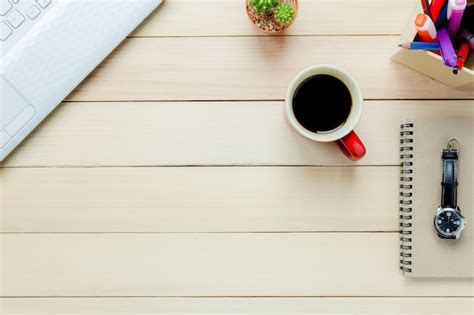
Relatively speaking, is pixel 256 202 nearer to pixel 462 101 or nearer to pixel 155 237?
pixel 155 237

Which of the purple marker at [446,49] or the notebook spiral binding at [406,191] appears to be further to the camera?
the notebook spiral binding at [406,191]

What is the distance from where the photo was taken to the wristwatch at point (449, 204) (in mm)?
665

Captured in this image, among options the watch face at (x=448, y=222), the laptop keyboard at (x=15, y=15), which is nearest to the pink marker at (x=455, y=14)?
the watch face at (x=448, y=222)

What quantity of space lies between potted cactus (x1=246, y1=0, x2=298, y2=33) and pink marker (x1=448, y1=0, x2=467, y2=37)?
0.18m

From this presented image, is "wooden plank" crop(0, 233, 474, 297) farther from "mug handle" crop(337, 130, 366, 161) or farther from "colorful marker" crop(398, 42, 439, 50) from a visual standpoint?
"colorful marker" crop(398, 42, 439, 50)

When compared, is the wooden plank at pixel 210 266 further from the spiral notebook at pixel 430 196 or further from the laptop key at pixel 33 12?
the laptop key at pixel 33 12

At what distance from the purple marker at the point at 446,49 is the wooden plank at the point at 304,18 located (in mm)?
98

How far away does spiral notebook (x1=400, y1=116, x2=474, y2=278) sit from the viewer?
671mm

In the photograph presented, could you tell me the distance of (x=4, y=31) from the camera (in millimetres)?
661

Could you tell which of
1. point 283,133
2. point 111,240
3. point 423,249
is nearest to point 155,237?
point 111,240

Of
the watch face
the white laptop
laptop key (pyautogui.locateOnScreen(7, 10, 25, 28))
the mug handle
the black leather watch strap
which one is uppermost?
laptop key (pyautogui.locateOnScreen(7, 10, 25, 28))

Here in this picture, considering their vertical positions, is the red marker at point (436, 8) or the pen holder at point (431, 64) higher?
the red marker at point (436, 8)

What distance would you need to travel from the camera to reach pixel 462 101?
68cm

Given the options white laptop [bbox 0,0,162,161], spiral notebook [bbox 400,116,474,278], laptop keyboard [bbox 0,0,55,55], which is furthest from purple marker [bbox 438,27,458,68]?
laptop keyboard [bbox 0,0,55,55]
